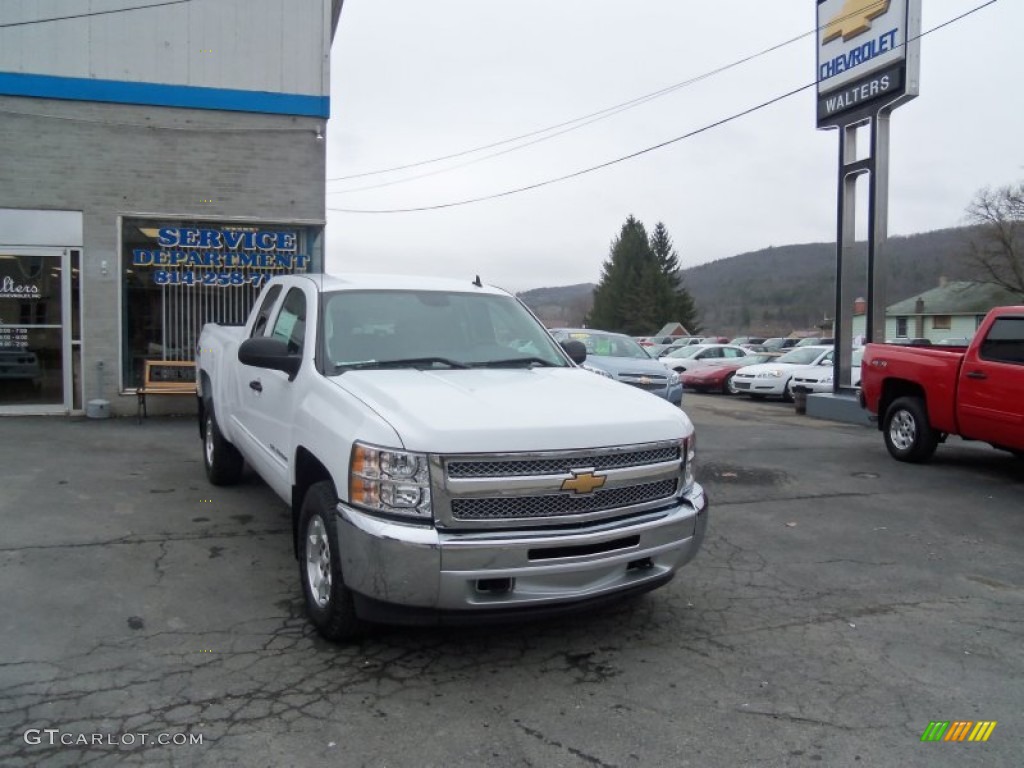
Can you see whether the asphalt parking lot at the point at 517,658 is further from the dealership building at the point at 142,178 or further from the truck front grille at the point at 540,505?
the dealership building at the point at 142,178

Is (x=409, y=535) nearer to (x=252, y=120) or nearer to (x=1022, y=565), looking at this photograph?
(x=1022, y=565)

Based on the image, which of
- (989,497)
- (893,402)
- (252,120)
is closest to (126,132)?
(252,120)

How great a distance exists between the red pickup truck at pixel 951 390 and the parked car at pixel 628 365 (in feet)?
11.7

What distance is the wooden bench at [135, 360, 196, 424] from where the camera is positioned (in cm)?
1152

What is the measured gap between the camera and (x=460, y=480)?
3479 millimetres

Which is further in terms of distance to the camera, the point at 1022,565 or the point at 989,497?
the point at 989,497

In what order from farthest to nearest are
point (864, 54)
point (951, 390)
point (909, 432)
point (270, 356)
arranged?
point (864, 54), point (909, 432), point (951, 390), point (270, 356)

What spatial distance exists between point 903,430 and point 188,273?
10321 mm

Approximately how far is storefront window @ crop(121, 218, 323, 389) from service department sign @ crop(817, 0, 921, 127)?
32.4ft

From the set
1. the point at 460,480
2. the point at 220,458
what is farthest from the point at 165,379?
the point at 460,480

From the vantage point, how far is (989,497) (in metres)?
7.78

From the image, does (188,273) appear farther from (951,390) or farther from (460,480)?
(951,390)

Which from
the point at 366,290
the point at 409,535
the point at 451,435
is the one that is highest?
the point at 366,290

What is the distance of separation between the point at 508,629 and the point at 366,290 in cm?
236
